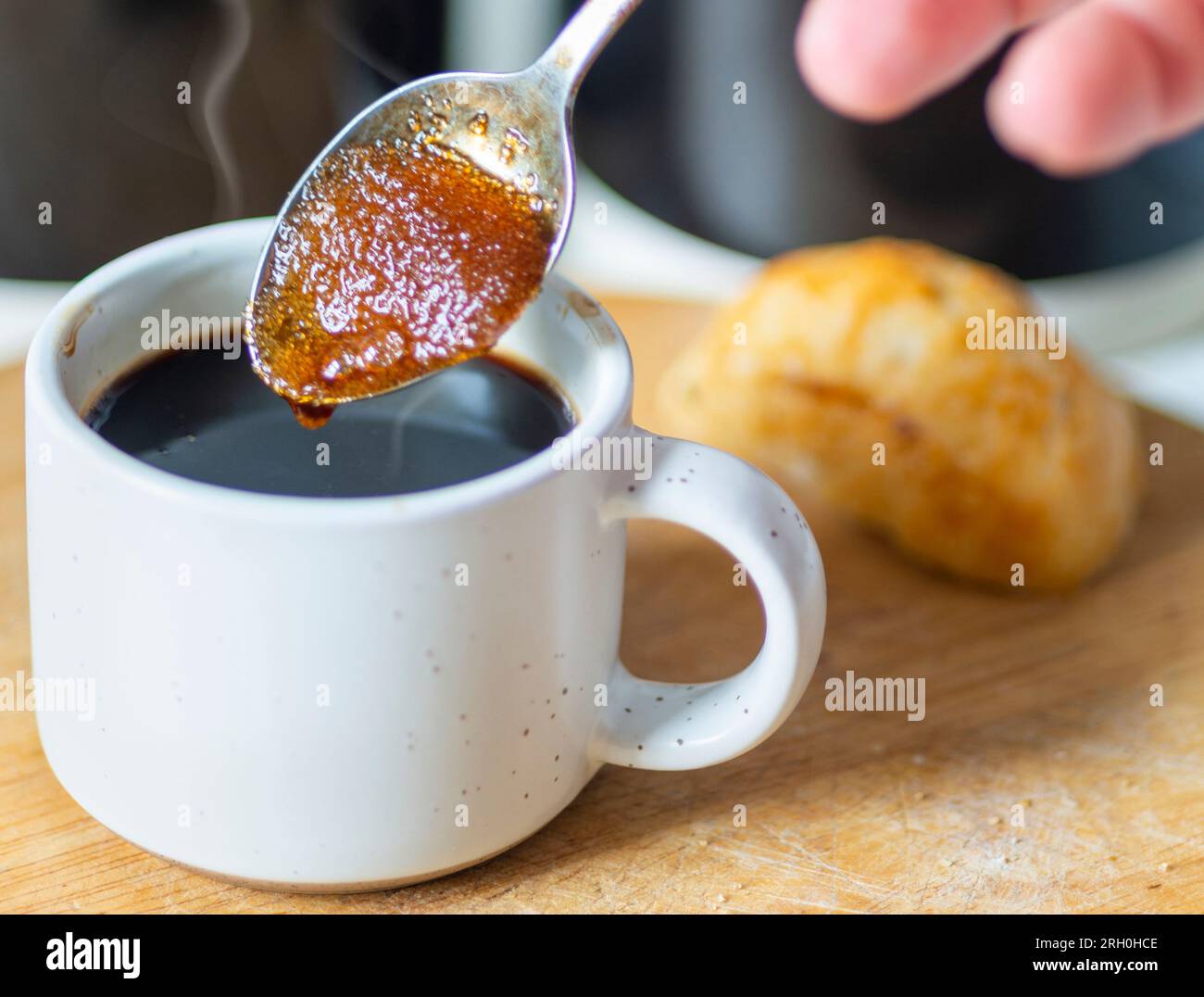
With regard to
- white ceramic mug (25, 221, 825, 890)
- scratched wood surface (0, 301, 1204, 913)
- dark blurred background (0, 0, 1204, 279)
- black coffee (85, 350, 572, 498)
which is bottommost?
scratched wood surface (0, 301, 1204, 913)

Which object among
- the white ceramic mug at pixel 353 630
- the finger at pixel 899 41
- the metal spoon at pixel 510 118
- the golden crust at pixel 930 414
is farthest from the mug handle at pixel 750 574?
the finger at pixel 899 41

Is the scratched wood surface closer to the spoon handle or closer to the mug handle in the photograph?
the mug handle

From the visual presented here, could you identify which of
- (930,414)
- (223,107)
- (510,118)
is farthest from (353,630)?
(223,107)

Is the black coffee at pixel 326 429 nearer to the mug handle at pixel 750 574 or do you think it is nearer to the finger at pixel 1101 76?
the mug handle at pixel 750 574

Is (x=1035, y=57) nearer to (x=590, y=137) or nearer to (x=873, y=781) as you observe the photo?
(x=590, y=137)

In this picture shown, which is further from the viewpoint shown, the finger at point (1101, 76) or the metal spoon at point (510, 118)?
the finger at point (1101, 76)

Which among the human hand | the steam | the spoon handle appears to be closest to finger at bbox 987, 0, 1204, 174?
the human hand
